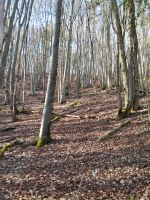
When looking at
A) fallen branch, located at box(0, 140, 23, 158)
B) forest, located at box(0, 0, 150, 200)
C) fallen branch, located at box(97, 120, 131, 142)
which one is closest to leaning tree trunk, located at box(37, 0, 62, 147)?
forest, located at box(0, 0, 150, 200)

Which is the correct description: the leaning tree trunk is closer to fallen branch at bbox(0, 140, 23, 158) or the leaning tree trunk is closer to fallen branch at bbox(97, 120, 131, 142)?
fallen branch at bbox(0, 140, 23, 158)

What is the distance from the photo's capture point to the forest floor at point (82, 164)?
6906 millimetres

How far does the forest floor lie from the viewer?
272 inches

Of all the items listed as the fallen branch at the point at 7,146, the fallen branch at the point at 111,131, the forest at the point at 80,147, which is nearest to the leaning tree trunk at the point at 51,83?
the forest at the point at 80,147

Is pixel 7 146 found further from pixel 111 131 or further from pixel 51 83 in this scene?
pixel 111 131

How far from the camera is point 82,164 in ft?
28.1

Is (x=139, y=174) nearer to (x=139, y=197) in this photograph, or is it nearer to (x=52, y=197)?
(x=139, y=197)

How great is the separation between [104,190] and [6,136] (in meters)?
7.19

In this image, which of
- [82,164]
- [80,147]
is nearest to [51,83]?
[80,147]

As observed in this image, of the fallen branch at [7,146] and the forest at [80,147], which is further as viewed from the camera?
the fallen branch at [7,146]

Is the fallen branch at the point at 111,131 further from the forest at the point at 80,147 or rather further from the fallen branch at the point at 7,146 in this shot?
the fallen branch at the point at 7,146

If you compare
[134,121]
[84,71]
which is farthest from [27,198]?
[84,71]

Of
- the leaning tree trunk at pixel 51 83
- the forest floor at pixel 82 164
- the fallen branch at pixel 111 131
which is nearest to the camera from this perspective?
the forest floor at pixel 82 164

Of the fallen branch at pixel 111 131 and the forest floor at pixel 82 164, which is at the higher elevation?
the fallen branch at pixel 111 131
